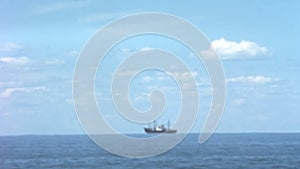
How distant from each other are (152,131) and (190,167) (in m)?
81.7

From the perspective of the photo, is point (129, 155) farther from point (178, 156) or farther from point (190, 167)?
point (190, 167)

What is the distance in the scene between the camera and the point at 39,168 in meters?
106

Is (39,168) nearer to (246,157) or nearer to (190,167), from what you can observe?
(190,167)

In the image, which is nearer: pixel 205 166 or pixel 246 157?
pixel 205 166

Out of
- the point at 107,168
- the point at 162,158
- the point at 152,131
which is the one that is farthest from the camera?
the point at 152,131

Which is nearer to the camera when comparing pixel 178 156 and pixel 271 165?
pixel 271 165

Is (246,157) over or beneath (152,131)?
beneath

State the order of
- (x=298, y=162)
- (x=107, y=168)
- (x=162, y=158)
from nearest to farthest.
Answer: (x=107, y=168)
(x=298, y=162)
(x=162, y=158)

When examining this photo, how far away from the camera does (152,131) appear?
604 feet

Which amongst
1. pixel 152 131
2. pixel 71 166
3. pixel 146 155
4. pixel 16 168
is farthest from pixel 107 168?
pixel 152 131

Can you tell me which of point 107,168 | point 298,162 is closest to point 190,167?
point 107,168

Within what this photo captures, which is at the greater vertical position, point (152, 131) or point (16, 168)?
point (152, 131)

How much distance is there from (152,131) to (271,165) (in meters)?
78.8

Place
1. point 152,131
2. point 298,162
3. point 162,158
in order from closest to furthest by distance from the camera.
Answer: point 298,162
point 162,158
point 152,131
